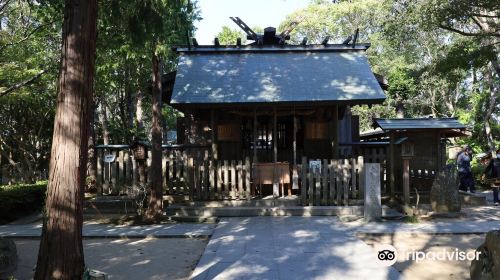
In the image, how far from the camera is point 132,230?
360 inches

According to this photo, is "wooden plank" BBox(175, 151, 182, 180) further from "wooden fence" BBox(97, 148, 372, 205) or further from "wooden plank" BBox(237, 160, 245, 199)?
"wooden plank" BBox(237, 160, 245, 199)

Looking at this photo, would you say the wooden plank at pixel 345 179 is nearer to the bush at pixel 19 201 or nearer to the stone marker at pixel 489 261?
the stone marker at pixel 489 261

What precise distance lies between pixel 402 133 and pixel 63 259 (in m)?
9.80

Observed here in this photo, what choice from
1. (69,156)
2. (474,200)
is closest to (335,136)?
(474,200)

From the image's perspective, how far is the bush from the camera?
11226 mm

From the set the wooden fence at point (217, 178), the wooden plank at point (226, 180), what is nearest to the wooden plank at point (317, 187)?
the wooden fence at point (217, 178)

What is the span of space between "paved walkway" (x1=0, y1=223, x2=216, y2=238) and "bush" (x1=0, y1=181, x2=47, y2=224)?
3.81 ft

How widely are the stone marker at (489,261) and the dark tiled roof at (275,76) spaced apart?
22.3 ft

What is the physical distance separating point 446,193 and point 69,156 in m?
9.24

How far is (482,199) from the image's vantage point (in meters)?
12.6

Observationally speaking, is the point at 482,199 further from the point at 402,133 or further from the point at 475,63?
the point at 475,63

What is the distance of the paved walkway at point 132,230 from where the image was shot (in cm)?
866

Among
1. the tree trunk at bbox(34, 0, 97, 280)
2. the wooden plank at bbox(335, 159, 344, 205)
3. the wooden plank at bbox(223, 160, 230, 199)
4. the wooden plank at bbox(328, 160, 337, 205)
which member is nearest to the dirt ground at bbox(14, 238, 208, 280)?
the tree trunk at bbox(34, 0, 97, 280)

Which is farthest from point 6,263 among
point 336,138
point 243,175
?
point 336,138
